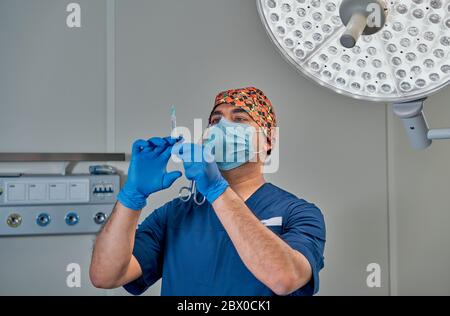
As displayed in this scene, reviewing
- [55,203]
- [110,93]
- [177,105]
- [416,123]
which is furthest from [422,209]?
[416,123]

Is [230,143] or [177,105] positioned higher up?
[177,105]

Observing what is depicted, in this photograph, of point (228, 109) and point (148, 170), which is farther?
point (228, 109)

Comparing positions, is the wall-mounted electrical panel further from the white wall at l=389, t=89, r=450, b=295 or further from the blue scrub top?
the white wall at l=389, t=89, r=450, b=295

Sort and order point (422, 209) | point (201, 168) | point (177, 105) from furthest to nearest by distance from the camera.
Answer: point (422, 209)
point (177, 105)
point (201, 168)

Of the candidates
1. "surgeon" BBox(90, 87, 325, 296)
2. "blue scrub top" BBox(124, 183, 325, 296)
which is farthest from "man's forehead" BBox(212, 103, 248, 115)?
"blue scrub top" BBox(124, 183, 325, 296)

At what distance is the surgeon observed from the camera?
3.22ft

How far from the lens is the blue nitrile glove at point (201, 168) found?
979mm

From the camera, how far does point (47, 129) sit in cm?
172

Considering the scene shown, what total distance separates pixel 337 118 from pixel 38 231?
1.15 m

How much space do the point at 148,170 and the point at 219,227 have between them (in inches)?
9.3

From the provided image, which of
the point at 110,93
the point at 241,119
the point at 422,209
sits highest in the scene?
the point at 110,93

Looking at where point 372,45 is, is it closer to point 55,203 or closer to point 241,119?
point 241,119

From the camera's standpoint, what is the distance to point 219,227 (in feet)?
3.87

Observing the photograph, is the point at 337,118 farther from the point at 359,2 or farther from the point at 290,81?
the point at 359,2
